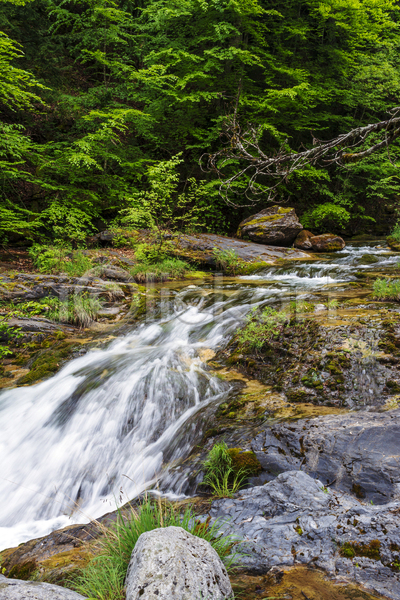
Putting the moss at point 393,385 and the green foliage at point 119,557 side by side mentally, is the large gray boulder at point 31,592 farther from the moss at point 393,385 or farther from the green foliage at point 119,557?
the moss at point 393,385

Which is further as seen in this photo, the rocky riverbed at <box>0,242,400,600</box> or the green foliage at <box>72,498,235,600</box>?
the rocky riverbed at <box>0,242,400,600</box>

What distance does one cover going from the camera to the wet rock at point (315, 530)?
73.4 inches

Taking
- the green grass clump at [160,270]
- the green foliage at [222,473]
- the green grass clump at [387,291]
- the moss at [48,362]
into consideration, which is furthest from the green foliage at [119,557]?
the green grass clump at [160,270]

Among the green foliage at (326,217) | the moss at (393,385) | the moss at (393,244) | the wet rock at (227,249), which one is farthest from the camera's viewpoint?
the green foliage at (326,217)

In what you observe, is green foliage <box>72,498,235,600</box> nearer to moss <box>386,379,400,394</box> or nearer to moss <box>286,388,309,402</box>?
moss <box>286,388,309,402</box>

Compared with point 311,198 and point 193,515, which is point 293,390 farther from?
point 311,198

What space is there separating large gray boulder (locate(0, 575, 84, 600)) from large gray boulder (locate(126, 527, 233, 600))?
315mm

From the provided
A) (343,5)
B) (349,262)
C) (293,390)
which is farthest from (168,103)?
(293,390)

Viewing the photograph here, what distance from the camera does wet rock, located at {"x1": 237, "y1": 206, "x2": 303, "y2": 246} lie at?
43.8 ft

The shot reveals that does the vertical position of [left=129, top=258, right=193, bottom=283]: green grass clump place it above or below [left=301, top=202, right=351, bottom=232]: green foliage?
below

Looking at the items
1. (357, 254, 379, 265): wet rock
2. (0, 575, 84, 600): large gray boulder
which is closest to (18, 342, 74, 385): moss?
(0, 575, 84, 600): large gray boulder

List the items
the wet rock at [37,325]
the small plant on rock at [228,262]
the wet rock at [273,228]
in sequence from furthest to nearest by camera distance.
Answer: the wet rock at [273,228] < the small plant on rock at [228,262] < the wet rock at [37,325]

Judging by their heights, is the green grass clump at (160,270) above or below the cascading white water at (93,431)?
above

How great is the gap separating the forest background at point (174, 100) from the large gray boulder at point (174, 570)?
9250mm
